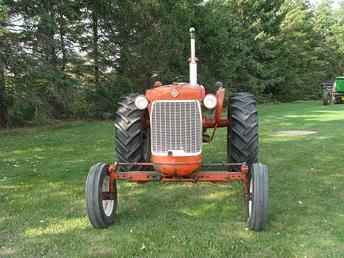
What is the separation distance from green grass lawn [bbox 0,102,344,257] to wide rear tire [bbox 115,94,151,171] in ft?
1.50

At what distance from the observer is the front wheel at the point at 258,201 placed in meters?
4.05

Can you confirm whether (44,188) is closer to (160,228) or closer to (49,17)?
(160,228)

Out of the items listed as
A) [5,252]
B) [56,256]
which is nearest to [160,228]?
[56,256]

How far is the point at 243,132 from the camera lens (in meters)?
5.29

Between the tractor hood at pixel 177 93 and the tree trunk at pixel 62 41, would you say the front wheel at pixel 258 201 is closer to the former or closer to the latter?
the tractor hood at pixel 177 93

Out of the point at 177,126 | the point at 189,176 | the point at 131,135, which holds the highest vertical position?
the point at 177,126

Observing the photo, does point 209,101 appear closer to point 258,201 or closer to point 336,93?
point 258,201

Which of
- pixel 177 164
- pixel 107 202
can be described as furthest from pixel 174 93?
pixel 107 202

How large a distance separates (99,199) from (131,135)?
1312mm

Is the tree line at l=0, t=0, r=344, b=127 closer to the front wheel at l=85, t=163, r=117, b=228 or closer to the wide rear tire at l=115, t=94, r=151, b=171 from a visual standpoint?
the wide rear tire at l=115, t=94, r=151, b=171

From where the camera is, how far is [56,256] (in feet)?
12.2

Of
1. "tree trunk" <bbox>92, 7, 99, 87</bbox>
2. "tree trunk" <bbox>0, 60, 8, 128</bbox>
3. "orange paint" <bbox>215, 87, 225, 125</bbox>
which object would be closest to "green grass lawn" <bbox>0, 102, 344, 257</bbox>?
"orange paint" <bbox>215, 87, 225, 125</bbox>

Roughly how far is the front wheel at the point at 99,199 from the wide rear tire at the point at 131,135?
0.80m

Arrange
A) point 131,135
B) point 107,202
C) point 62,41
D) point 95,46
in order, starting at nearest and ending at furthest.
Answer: point 107,202 → point 131,135 → point 62,41 → point 95,46
